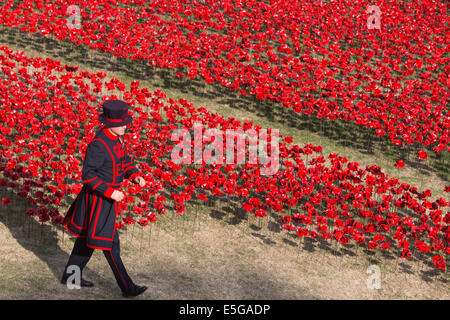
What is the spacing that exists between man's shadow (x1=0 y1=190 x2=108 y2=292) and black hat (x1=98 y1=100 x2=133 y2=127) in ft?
7.36

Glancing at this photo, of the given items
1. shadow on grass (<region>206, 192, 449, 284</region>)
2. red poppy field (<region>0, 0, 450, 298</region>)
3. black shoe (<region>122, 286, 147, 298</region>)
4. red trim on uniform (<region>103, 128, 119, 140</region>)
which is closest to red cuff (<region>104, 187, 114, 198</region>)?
red trim on uniform (<region>103, 128, 119, 140</region>)

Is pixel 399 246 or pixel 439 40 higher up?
pixel 439 40

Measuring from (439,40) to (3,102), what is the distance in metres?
12.1

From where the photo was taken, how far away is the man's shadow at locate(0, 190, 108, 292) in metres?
7.55

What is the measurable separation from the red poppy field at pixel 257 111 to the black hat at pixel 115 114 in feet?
7.47

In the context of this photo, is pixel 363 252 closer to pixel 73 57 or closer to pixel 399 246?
pixel 399 246

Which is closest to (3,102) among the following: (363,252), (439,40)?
(363,252)

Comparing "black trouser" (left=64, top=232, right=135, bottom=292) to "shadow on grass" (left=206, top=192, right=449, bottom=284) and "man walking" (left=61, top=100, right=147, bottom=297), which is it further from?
"shadow on grass" (left=206, top=192, right=449, bottom=284)

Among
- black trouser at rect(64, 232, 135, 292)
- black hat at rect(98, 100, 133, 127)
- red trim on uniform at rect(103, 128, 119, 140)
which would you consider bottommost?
black trouser at rect(64, 232, 135, 292)

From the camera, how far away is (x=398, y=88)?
1360cm

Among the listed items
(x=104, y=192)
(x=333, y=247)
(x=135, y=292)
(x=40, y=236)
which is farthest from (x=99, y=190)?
(x=333, y=247)

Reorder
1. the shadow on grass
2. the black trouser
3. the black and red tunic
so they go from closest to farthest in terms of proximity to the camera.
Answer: the black and red tunic
the black trouser
the shadow on grass

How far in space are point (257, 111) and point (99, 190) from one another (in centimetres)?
733

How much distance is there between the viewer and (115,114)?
625 centimetres
